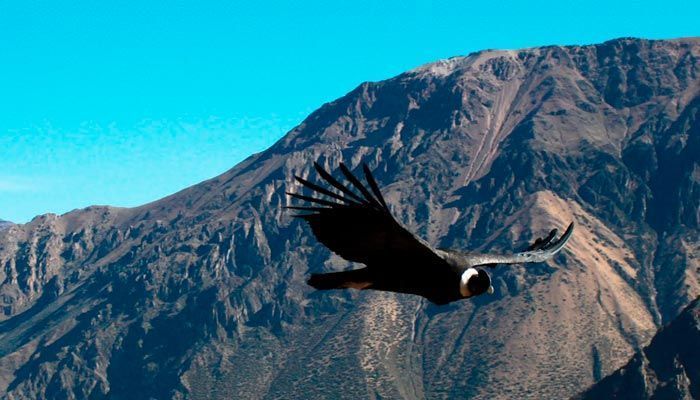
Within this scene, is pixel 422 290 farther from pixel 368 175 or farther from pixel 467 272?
pixel 368 175

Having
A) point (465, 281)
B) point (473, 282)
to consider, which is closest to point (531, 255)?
point (473, 282)

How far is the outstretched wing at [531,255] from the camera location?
83.4ft

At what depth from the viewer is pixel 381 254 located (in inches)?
916

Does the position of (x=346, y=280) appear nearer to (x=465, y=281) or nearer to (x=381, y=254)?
(x=381, y=254)

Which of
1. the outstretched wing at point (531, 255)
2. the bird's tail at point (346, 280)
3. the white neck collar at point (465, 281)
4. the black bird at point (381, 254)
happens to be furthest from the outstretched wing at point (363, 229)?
the outstretched wing at point (531, 255)

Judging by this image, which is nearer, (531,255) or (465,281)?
(465,281)

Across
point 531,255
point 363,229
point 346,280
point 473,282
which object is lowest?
point 531,255

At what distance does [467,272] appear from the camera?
23.3 meters

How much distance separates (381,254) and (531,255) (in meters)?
5.92

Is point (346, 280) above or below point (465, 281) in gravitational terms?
above

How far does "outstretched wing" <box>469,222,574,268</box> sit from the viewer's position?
25.4 metres

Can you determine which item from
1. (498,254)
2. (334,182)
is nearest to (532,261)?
(498,254)

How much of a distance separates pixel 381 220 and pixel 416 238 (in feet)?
2.87

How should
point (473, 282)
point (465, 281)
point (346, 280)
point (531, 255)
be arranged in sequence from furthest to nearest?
point (531, 255), point (346, 280), point (473, 282), point (465, 281)
